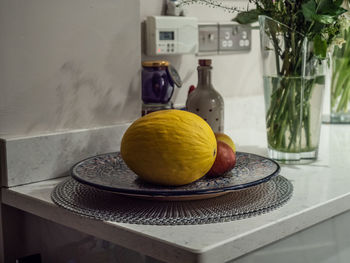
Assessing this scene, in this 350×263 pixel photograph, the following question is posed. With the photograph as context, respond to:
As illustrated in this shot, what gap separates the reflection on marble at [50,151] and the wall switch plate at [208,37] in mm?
503

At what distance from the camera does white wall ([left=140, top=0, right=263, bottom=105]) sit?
1.41 meters

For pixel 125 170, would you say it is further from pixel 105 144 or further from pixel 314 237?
pixel 314 237

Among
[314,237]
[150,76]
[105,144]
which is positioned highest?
[150,76]

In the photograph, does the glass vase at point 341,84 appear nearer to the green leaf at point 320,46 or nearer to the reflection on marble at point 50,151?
the green leaf at point 320,46

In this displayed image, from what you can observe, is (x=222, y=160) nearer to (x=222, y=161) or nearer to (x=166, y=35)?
(x=222, y=161)

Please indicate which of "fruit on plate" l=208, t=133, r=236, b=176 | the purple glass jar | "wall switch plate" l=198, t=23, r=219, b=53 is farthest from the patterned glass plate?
"wall switch plate" l=198, t=23, r=219, b=53

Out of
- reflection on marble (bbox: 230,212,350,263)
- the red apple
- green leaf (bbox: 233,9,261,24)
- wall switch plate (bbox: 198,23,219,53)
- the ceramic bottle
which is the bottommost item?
reflection on marble (bbox: 230,212,350,263)

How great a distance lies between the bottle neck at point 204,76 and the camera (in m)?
1.12

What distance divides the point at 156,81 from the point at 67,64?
276mm

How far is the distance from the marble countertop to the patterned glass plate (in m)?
0.05

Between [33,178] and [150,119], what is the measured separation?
Answer: 26 centimetres

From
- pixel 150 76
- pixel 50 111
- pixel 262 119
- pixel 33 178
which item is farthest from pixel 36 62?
pixel 262 119

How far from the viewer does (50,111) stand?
944mm

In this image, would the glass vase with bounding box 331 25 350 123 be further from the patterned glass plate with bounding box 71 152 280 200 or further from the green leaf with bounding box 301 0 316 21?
the patterned glass plate with bounding box 71 152 280 200
